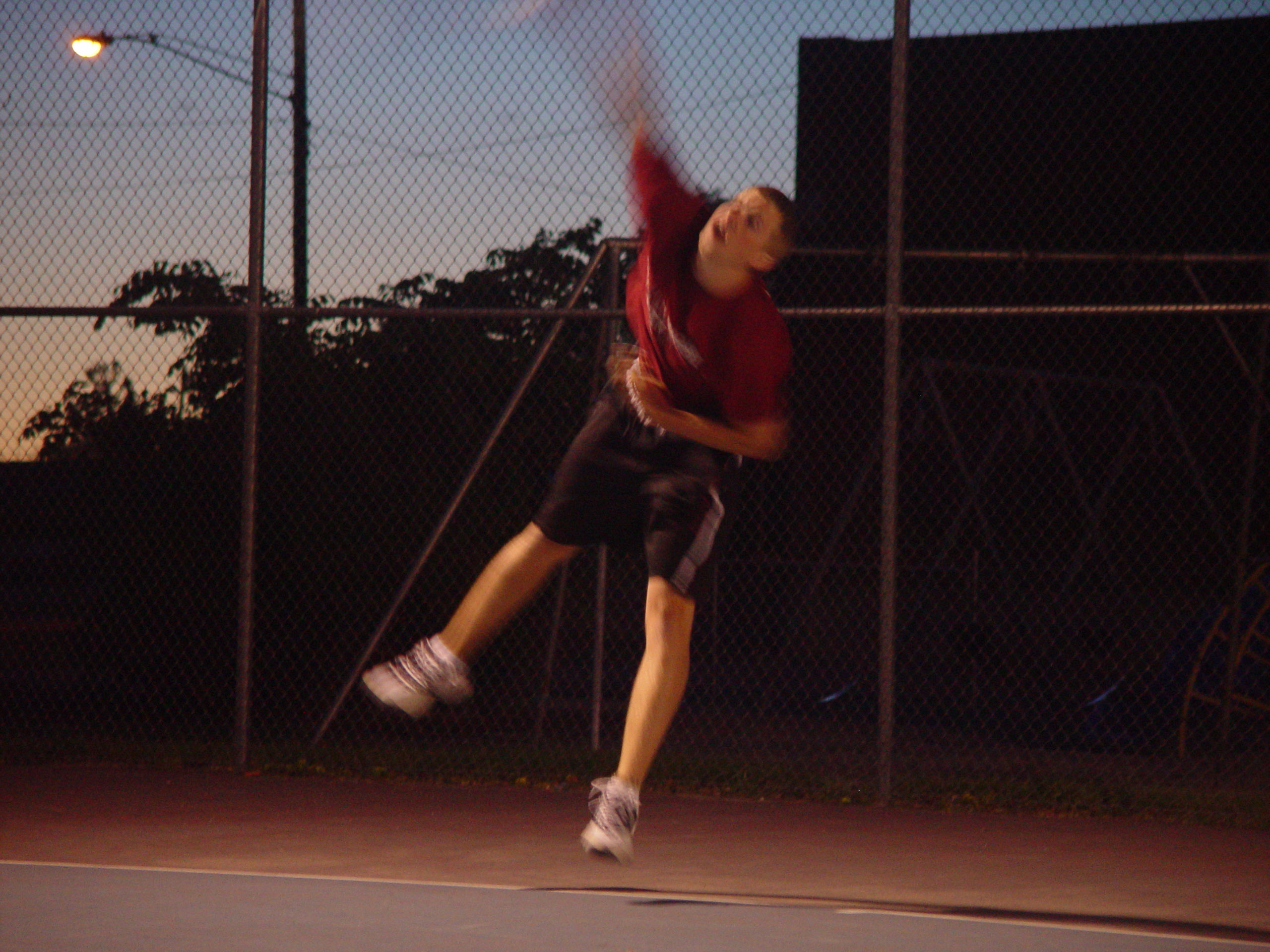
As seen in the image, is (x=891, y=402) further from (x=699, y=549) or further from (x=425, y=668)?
(x=425, y=668)

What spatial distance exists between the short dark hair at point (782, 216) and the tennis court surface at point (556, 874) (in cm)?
188

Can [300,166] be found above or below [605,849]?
above

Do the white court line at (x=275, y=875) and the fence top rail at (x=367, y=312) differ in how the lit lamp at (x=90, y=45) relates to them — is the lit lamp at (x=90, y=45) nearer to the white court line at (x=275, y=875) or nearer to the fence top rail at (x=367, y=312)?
the fence top rail at (x=367, y=312)

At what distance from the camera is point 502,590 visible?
17.2 ft

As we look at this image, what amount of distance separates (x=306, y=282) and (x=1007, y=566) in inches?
360

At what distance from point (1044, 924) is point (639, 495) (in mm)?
1694

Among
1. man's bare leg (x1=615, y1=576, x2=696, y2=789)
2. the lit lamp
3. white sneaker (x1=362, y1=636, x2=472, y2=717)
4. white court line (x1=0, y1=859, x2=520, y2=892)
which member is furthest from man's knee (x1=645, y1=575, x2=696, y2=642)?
the lit lamp

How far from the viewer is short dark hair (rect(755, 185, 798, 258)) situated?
488 centimetres

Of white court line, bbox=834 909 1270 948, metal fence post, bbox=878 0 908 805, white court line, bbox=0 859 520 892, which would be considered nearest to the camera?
white court line, bbox=834 909 1270 948

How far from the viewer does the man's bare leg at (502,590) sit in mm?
5250

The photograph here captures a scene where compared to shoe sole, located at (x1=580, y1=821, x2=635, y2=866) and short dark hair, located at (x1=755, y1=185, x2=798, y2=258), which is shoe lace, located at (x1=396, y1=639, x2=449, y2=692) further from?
short dark hair, located at (x1=755, y1=185, x2=798, y2=258)

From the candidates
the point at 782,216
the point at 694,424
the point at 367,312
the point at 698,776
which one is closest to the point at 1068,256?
the point at 698,776

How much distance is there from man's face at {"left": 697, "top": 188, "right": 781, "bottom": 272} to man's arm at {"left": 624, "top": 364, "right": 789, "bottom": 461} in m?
0.41

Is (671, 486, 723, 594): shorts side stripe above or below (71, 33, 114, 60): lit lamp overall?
below
